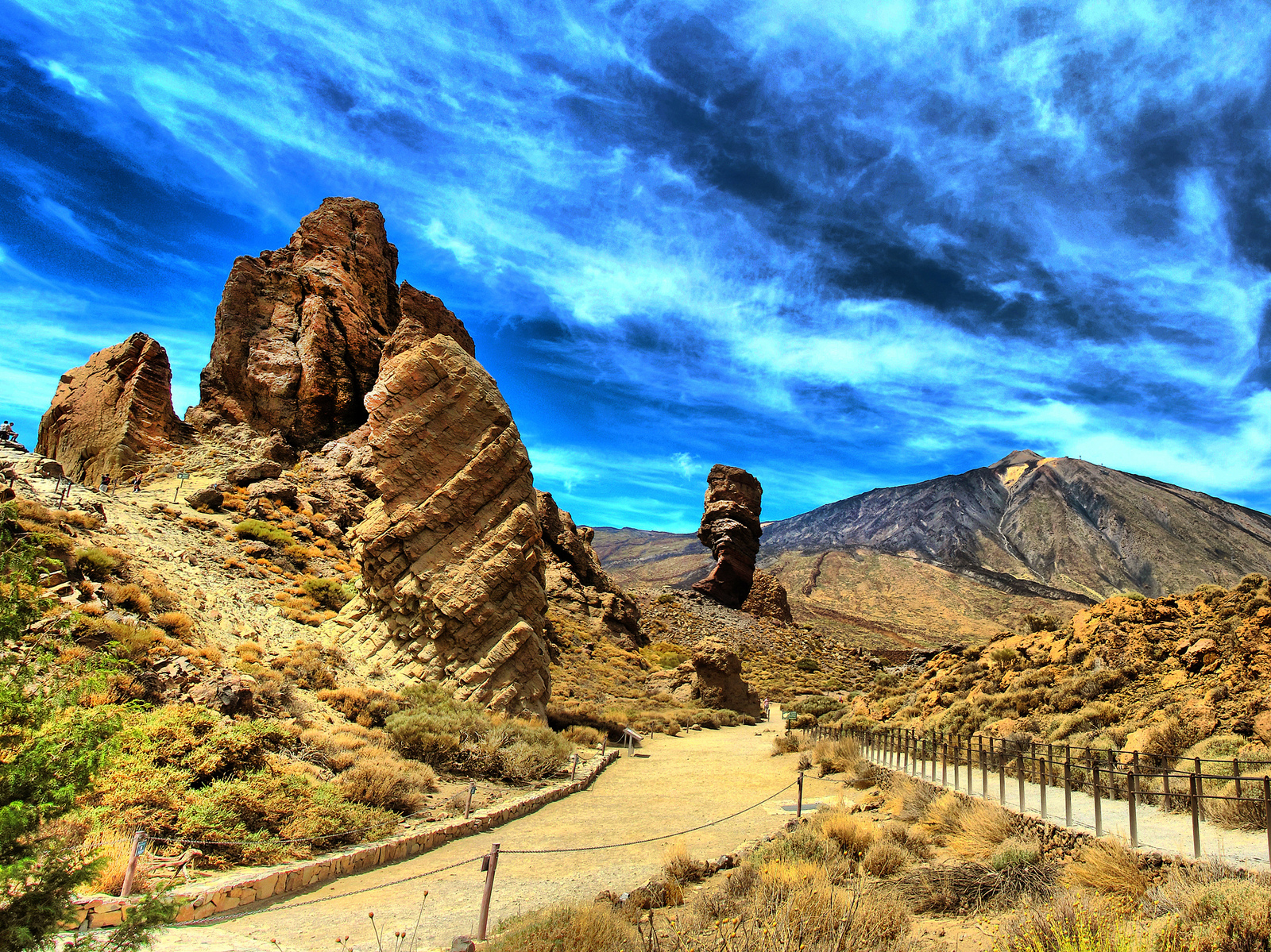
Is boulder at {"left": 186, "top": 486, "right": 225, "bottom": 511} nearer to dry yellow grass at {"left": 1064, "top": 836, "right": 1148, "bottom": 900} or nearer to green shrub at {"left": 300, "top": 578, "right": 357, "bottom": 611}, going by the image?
green shrub at {"left": 300, "top": 578, "right": 357, "bottom": 611}

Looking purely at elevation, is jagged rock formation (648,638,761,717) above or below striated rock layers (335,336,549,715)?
below

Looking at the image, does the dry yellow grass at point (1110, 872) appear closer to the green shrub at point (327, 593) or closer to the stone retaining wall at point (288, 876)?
the stone retaining wall at point (288, 876)

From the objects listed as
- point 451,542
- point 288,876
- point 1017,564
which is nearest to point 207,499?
point 451,542

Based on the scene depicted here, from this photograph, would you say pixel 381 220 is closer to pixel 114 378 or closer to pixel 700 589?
pixel 114 378

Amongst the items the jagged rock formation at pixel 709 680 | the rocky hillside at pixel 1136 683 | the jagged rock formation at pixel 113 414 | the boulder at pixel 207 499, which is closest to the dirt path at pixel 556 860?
the rocky hillside at pixel 1136 683

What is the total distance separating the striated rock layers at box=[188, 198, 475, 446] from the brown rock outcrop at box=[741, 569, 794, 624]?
3708cm

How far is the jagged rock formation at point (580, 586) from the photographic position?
37156 mm

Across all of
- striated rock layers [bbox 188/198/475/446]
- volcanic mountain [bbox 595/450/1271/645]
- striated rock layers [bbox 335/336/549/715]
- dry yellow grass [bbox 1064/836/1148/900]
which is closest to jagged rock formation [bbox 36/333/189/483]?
striated rock layers [bbox 188/198/475/446]

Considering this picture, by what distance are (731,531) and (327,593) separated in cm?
4526

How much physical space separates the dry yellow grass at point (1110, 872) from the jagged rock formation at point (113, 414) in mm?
35826

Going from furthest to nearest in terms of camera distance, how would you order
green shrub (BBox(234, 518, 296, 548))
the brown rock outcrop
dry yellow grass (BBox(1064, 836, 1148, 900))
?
the brown rock outcrop
green shrub (BBox(234, 518, 296, 548))
dry yellow grass (BBox(1064, 836, 1148, 900))

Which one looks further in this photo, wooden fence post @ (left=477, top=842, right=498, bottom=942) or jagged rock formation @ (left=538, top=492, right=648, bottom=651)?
jagged rock formation @ (left=538, top=492, right=648, bottom=651)

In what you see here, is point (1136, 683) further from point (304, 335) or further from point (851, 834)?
point (304, 335)

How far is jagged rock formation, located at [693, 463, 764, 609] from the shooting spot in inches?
2422
